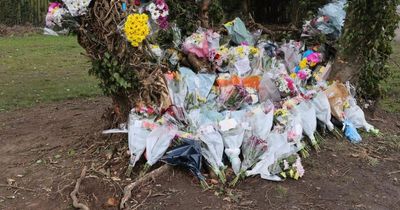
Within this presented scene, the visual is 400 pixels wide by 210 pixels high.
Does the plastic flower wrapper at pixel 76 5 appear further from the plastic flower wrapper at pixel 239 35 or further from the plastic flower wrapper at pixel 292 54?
the plastic flower wrapper at pixel 292 54

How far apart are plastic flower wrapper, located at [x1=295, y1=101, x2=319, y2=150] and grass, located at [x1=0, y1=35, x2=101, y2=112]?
2684 millimetres

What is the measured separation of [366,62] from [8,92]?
190 inches

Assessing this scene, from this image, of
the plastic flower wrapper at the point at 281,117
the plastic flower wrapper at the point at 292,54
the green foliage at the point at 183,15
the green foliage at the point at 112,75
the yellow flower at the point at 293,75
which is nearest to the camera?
the green foliage at the point at 112,75

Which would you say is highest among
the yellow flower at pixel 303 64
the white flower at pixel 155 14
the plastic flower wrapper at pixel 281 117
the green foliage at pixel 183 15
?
the white flower at pixel 155 14

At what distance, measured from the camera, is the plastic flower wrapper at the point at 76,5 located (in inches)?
153

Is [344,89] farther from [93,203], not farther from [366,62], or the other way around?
[93,203]


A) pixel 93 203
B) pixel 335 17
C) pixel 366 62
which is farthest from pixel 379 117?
pixel 93 203

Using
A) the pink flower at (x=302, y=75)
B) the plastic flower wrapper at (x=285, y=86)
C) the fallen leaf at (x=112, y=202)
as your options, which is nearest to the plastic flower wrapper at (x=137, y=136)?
the fallen leaf at (x=112, y=202)

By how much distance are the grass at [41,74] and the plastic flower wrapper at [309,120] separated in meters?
2.68

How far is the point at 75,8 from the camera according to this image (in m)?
3.90

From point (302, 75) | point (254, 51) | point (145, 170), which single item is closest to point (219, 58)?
point (254, 51)

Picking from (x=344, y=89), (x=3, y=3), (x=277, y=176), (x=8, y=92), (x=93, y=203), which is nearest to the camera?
(x=93, y=203)

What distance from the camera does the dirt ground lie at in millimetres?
3555

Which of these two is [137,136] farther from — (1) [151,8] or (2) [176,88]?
(1) [151,8]
